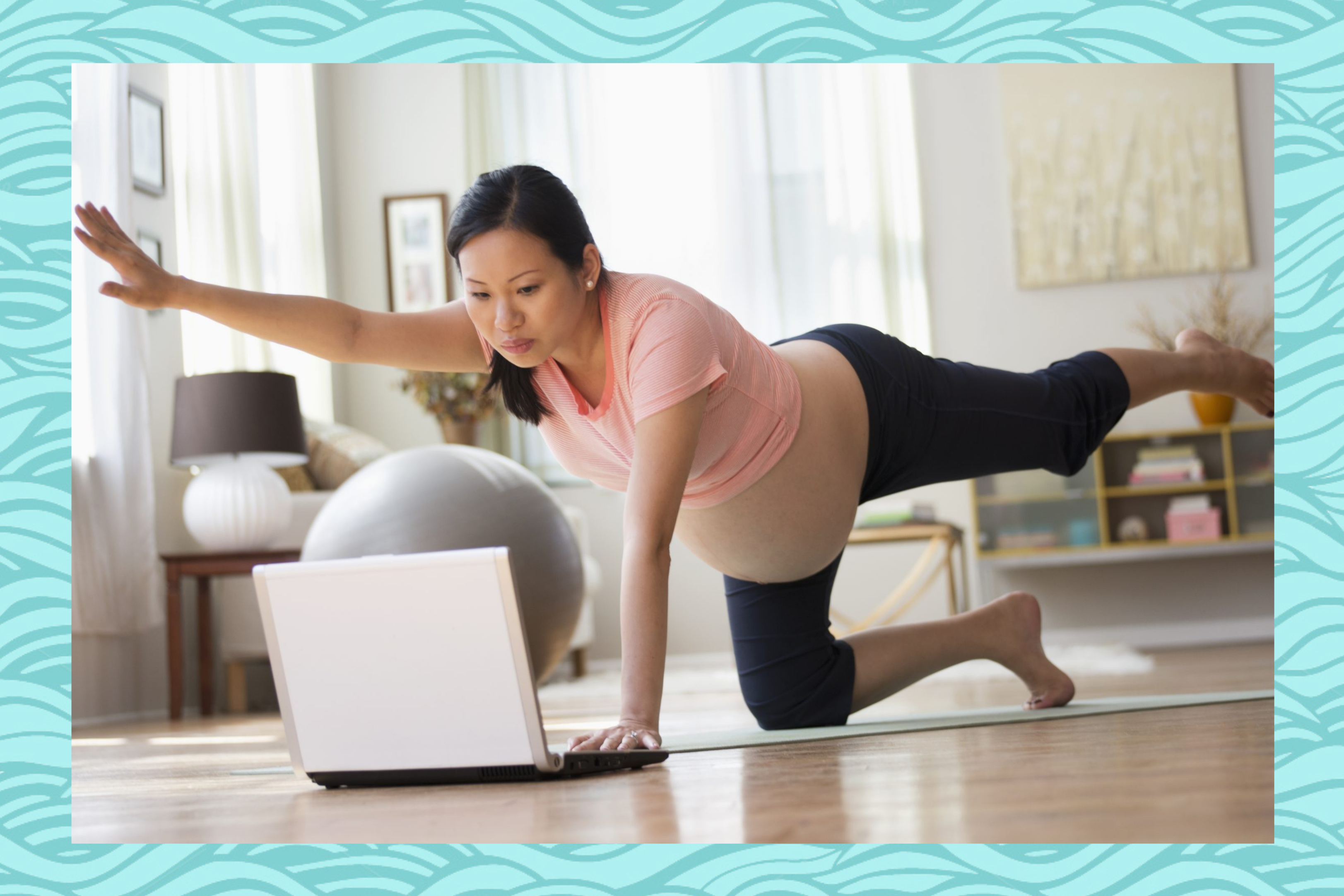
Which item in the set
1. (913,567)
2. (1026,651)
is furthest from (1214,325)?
(1026,651)

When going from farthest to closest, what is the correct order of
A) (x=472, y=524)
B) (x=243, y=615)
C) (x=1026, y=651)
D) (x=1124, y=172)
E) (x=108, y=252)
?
(x=1124, y=172) → (x=243, y=615) → (x=472, y=524) → (x=1026, y=651) → (x=108, y=252)

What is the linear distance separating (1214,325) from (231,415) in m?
4.25

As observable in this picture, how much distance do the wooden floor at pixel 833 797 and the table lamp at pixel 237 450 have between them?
2.06m

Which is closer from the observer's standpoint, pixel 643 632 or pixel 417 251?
pixel 643 632

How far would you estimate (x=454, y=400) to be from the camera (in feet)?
18.3

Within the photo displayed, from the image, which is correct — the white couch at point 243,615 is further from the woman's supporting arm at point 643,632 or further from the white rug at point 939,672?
the woman's supporting arm at point 643,632

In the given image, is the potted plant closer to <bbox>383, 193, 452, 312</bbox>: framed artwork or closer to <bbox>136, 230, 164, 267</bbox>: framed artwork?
<bbox>383, 193, 452, 312</bbox>: framed artwork

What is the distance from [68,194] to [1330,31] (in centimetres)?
156

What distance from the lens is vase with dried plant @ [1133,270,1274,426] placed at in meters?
5.50

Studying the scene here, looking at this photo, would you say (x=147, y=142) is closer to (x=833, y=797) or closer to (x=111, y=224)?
(x=111, y=224)


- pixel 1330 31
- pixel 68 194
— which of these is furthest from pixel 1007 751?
pixel 68 194

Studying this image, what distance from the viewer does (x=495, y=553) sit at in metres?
1.28

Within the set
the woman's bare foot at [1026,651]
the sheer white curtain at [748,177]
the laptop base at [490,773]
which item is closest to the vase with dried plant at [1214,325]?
the sheer white curtain at [748,177]

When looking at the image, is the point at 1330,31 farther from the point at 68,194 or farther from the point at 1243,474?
the point at 1243,474
